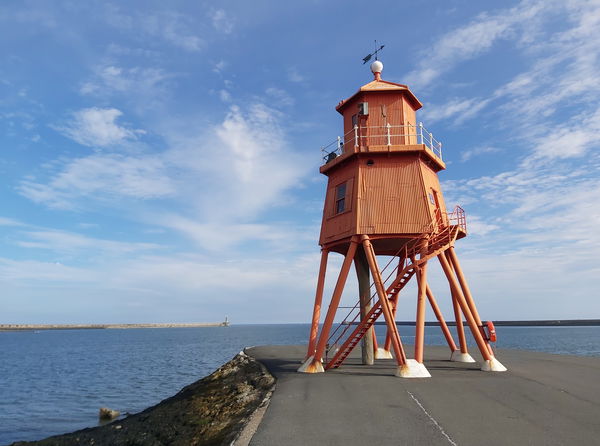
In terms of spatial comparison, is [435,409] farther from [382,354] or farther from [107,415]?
[107,415]

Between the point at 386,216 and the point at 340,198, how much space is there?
2634mm

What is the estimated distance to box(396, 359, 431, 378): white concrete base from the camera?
51.4 feet

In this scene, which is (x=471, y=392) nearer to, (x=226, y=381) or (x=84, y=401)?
(x=226, y=381)

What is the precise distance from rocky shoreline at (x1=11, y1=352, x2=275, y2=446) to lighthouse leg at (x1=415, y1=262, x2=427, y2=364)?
18.9 feet

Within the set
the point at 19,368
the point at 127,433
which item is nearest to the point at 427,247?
the point at 127,433

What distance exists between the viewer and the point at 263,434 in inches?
370

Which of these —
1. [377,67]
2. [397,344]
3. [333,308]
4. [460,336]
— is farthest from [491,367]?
[377,67]

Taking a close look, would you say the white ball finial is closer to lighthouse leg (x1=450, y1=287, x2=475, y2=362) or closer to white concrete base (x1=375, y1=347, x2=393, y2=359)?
lighthouse leg (x1=450, y1=287, x2=475, y2=362)

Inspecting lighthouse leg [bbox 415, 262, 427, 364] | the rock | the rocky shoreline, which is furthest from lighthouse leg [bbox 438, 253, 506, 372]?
the rock

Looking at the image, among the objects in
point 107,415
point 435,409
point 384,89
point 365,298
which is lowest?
point 107,415

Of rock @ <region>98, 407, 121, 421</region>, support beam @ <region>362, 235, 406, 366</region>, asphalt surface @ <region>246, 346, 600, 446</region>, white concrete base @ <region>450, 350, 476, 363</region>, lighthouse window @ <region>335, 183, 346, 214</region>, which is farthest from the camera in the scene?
rock @ <region>98, 407, 121, 421</region>

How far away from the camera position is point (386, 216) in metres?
17.9

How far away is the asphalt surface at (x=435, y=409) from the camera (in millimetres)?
9016

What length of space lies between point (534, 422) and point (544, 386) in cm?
543
